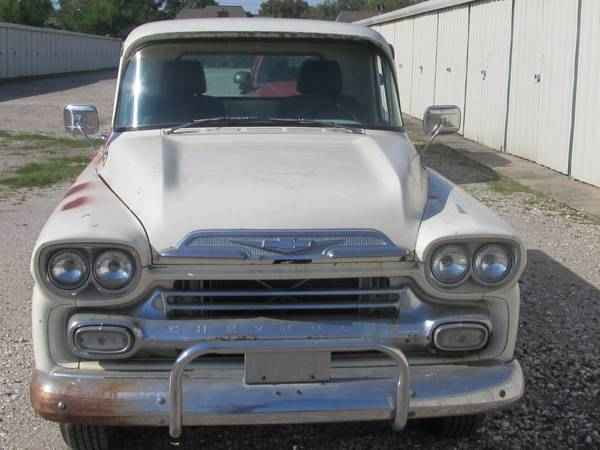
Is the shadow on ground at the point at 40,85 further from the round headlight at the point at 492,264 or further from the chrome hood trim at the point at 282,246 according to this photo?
the round headlight at the point at 492,264

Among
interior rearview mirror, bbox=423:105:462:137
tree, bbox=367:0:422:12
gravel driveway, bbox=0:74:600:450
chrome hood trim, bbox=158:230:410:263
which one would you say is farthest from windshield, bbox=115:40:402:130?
tree, bbox=367:0:422:12

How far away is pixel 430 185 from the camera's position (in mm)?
4184

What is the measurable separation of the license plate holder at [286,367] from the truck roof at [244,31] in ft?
7.73

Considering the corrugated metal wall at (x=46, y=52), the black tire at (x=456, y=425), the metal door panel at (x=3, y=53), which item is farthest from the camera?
the corrugated metal wall at (x=46, y=52)

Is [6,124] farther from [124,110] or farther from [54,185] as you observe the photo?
[124,110]

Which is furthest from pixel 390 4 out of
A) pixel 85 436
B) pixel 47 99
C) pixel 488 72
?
pixel 85 436

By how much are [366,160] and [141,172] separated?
1055mm

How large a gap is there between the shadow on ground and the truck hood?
2381 cm

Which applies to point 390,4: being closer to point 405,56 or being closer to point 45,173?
point 405,56

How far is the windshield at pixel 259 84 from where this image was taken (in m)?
4.70

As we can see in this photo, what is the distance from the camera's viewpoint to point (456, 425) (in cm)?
395

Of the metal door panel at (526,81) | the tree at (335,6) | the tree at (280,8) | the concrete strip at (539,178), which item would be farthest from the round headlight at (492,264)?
the tree at (335,6)

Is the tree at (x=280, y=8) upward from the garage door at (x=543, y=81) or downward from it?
upward

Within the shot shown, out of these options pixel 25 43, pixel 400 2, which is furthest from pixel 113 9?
pixel 25 43
